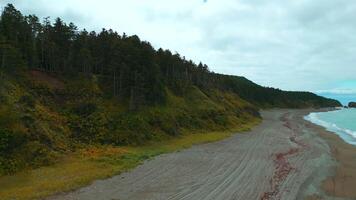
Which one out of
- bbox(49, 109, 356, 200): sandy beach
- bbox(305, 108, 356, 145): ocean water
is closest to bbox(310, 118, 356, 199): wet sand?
bbox(49, 109, 356, 200): sandy beach

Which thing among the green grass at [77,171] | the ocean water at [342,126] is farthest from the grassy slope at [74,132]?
the ocean water at [342,126]

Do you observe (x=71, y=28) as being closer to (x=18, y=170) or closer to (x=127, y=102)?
(x=127, y=102)

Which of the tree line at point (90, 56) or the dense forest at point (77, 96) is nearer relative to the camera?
the dense forest at point (77, 96)

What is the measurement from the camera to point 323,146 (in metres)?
58.0

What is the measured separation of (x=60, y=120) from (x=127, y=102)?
1481cm

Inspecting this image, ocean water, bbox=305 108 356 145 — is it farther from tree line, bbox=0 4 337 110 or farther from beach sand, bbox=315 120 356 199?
tree line, bbox=0 4 337 110

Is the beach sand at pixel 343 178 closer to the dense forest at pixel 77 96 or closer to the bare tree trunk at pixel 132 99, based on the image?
the dense forest at pixel 77 96

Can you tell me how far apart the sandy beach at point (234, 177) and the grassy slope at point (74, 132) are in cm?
256

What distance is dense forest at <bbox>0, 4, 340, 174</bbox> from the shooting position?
127 feet

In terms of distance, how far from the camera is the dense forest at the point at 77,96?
38719 mm

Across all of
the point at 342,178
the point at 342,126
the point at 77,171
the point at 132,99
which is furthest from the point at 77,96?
the point at 342,126

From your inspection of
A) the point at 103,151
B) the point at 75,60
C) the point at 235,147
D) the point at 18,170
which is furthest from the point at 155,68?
the point at 18,170

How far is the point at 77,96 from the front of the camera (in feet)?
180

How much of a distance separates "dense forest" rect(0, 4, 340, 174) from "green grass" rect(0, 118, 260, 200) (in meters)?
1.74
